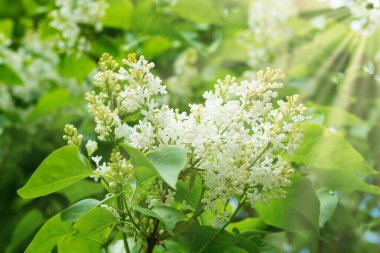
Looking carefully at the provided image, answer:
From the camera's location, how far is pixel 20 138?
126 inches

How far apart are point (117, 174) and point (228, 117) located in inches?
10.6

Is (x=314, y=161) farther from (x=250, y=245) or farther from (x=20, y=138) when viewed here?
(x=20, y=138)

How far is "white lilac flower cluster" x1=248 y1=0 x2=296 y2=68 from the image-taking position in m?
3.07

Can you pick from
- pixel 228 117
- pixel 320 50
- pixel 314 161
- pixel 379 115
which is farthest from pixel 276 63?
pixel 228 117

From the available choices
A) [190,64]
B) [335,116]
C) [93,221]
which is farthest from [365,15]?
[93,221]

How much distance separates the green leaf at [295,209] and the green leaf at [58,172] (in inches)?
19.7

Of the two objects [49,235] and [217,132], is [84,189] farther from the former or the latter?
[217,132]

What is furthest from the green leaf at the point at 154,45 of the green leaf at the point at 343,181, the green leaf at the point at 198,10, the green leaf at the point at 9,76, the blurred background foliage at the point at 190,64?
the green leaf at the point at 343,181

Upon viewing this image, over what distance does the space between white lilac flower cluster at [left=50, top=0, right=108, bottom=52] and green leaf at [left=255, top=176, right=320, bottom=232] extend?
5.27ft

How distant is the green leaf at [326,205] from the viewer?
58.2 inches

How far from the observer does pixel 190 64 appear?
10.5 feet

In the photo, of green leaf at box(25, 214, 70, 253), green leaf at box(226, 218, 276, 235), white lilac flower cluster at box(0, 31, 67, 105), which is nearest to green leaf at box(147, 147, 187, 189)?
green leaf at box(25, 214, 70, 253)

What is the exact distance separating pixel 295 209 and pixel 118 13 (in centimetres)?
187

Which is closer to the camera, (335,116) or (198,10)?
(335,116)
